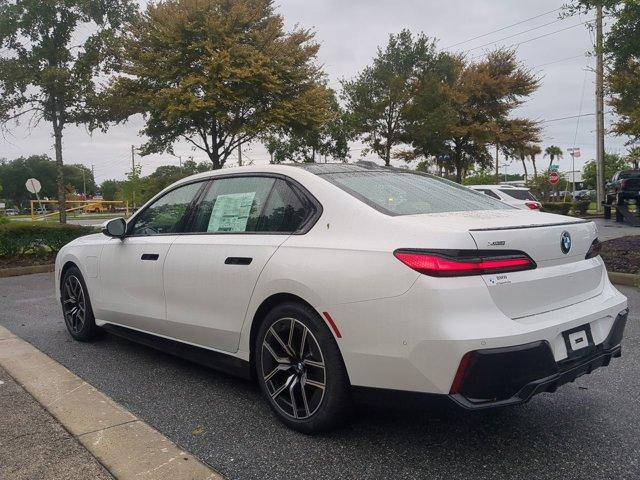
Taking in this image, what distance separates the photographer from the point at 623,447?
275 centimetres

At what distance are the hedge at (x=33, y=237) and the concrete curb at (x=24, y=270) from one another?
0.81 meters

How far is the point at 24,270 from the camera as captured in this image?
10.6 meters

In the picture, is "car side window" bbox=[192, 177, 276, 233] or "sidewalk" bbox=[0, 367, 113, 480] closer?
"sidewalk" bbox=[0, 367, 113, 480]

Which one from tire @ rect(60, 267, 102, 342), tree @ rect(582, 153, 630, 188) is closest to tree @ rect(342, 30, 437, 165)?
tire @ rect(60, 267, 102, 342)

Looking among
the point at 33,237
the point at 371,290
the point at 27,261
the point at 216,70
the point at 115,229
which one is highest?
the point at 216,70

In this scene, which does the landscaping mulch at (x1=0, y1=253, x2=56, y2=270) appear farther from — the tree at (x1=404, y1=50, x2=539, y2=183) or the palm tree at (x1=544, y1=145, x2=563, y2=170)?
the palm tree at (x1=544, y1=145, x2=563, y2=170)

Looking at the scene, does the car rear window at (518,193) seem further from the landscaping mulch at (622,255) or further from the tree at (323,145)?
the tree at (323,145)

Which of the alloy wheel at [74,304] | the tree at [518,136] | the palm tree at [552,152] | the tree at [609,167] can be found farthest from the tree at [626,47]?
the palm tree at [552,152]

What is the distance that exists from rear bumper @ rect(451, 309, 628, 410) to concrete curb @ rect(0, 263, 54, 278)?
33.8 feet

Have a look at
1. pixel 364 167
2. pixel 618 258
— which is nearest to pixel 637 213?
pixel 618 258

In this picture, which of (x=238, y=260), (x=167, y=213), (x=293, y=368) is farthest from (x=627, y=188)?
(x=293, y=368)

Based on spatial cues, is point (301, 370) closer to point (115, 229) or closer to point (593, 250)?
point (593, 250)

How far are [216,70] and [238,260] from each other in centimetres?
1463

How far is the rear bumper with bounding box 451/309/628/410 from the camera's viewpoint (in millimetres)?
2350
